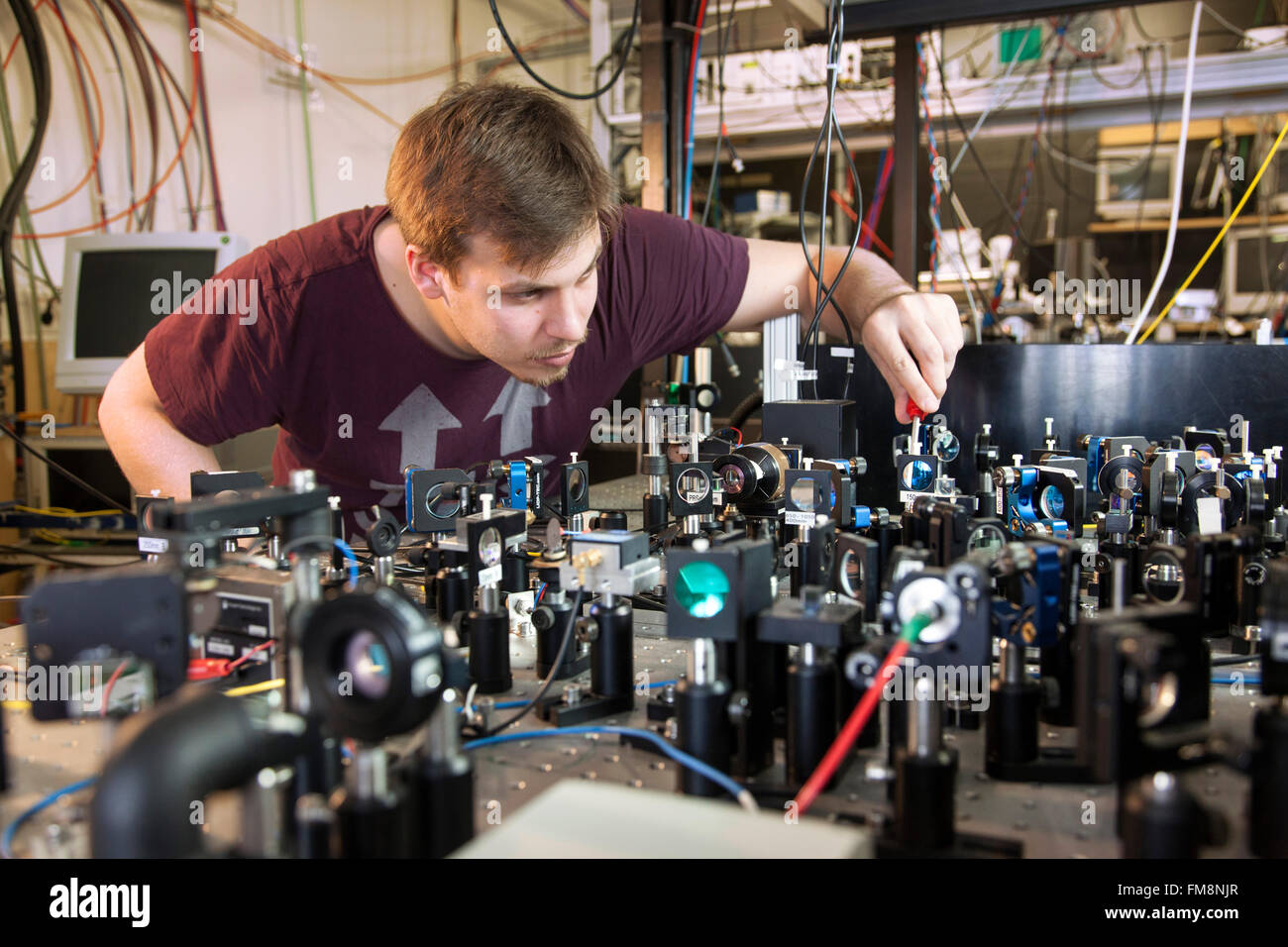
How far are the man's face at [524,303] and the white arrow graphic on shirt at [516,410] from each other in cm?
35

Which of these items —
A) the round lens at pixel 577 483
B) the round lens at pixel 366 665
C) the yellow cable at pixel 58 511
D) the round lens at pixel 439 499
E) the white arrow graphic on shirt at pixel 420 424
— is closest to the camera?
the round lens at pixel 366 665

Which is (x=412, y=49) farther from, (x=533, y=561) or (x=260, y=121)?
(x=533, y=561)

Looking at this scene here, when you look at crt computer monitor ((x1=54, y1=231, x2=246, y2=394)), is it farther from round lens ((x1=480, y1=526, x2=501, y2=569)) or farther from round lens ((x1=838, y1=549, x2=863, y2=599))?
round lens ((x1=838, y1=549, x2=863, y2=599))

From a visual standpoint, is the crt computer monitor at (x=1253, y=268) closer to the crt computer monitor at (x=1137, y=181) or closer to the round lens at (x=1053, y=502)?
the crt computer monitor at (x=1137, y=181)

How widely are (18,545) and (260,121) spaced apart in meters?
1.83

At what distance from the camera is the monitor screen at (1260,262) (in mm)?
4016

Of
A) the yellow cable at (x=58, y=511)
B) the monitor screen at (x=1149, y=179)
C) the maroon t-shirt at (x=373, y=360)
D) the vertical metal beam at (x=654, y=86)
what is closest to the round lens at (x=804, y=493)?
the maroon t-shirt at (x=373, y=360)

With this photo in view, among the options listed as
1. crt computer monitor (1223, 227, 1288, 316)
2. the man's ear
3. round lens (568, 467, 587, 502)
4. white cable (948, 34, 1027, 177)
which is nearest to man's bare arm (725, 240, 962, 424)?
round lens (568, 467, 587, 502)

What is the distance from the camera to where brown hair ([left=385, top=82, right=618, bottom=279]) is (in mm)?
1415

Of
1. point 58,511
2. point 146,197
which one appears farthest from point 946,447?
point 146,197

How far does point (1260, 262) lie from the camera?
13.4 feet

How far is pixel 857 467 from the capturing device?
54.0 inches
